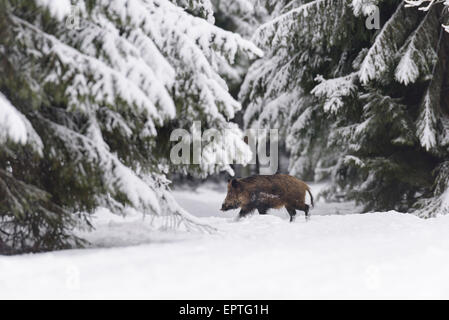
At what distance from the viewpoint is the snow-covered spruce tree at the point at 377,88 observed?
10.1 meters

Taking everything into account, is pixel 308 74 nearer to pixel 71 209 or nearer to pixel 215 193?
pixel 71 209

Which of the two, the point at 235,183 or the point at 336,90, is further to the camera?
the point at 336,90

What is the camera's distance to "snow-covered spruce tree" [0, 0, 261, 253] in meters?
4.88

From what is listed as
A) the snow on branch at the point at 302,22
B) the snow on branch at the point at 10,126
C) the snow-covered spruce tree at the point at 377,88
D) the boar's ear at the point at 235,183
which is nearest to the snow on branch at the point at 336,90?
the snow-covered spruce tree at the point at 377,88

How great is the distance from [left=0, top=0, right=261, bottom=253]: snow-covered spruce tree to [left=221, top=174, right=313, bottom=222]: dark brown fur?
2.23m

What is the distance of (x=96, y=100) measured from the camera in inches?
192

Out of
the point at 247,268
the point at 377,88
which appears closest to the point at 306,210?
the point at 377,88

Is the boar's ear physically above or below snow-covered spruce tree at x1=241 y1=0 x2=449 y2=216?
below

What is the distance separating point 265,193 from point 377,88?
12.6 feet

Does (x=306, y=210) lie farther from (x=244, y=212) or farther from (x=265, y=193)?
(x=244, y=212)

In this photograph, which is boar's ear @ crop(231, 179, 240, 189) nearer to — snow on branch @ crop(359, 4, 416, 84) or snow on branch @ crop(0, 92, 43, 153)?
snow on branch @ crop(359, 4, 416, 84)

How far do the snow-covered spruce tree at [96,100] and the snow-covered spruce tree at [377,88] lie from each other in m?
4.71

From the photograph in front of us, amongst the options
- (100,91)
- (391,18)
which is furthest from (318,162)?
(100,91)

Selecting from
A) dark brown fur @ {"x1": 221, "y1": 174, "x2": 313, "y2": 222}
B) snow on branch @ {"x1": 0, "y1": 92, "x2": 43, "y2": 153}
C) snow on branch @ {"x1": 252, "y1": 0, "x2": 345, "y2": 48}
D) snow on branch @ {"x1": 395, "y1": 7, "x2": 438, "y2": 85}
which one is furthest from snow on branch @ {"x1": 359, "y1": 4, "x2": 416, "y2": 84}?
snow on branch @ {"x1": 0, "y1": 92, "x2": 43, "y2": 153}
